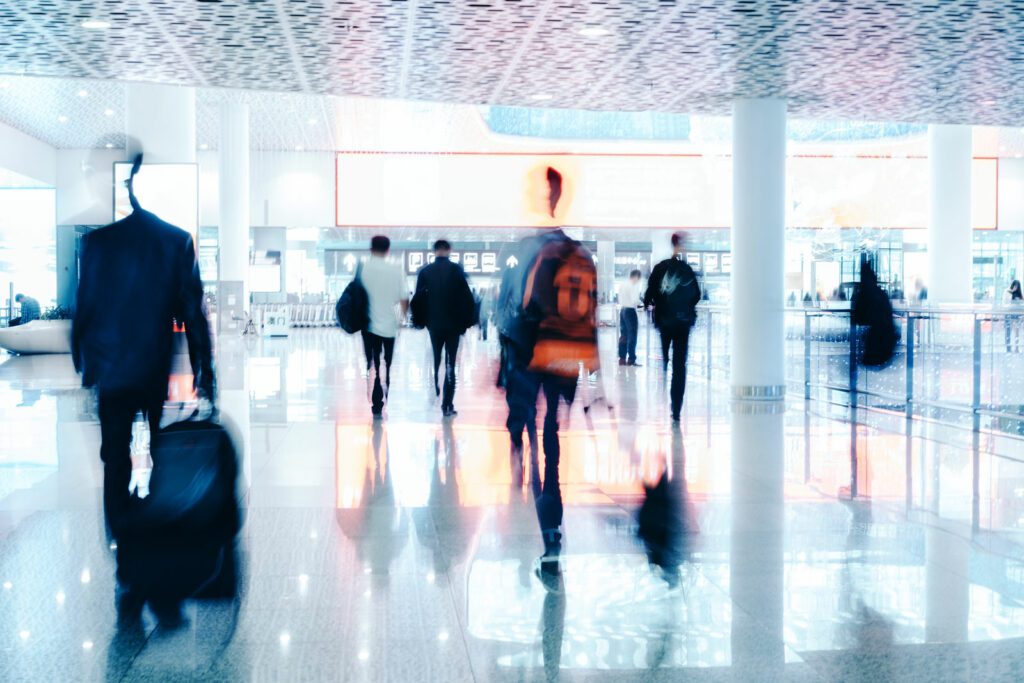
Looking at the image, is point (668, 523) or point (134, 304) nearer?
point (134, 304)

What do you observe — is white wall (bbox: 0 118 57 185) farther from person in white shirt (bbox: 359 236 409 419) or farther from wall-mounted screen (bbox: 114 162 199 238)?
person in white shirt (bbox: 359 236 409 419)

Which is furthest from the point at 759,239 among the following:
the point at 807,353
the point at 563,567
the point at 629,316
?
the point at 563,567

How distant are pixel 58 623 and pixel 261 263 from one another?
3759 centimetres

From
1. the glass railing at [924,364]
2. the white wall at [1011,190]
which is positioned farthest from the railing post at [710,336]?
the white wall at [1011,190]

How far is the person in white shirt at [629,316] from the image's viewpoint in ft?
71.4

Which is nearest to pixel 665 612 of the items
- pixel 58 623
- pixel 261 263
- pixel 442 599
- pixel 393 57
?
pixel 442 599

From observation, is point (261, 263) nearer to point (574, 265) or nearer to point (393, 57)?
point (393, 57)

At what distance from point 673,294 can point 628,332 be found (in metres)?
11.3

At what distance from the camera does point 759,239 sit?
13797 millimetres

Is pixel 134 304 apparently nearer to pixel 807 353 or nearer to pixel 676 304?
pixel 676 304

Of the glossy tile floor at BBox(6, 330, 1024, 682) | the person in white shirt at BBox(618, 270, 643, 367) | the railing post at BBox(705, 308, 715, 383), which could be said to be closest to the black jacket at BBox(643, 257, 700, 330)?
the glossy tile floor at BBox(6, 330, 1024, 682)

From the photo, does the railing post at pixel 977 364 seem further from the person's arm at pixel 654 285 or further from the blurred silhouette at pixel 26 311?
the blurred silhouette at pixel 26 311

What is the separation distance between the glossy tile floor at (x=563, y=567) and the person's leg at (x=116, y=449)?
1.10ft

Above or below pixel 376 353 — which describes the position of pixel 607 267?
above
